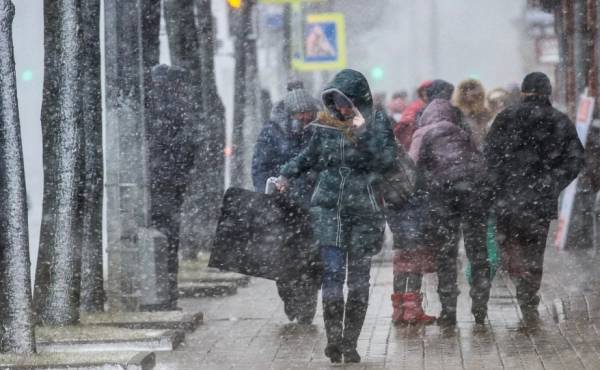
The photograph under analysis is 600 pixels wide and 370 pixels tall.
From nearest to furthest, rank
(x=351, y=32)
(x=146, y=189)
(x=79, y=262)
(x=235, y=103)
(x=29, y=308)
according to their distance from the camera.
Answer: (x=29, y=308) < (x=79, y=262) < (x=146, y=189) < (x=235, y=103) < (x=351, y=32)

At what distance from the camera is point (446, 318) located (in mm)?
10328

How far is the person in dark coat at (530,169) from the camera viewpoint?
34.1 feet

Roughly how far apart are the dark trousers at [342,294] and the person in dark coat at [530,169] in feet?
6.78

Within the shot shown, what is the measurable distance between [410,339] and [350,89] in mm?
2046

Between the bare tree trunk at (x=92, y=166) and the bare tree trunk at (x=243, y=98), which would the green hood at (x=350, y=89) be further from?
the bare tree trunk at (x=243, y=98)

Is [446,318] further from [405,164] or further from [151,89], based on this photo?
[151,89]

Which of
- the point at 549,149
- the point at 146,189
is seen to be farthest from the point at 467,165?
the point at 146,189

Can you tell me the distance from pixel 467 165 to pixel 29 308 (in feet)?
11.4

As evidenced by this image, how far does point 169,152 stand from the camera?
451 inches

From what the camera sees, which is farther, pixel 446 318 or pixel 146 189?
pixel 146 189

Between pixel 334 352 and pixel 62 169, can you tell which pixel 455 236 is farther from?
pixel 62 169

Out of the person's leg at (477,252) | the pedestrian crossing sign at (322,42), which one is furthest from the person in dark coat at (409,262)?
the pedestrian crossing sign at (322,42)

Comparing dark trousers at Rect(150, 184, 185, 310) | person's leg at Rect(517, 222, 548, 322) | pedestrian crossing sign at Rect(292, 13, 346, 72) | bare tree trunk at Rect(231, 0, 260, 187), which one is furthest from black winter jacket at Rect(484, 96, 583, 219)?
pedestrian crossing sign at Rect(292, 13, 346, 72)

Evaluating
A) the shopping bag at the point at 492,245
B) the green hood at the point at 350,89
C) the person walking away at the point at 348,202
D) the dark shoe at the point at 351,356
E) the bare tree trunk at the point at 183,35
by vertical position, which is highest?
the bare tree trunk at the point at 183,35
